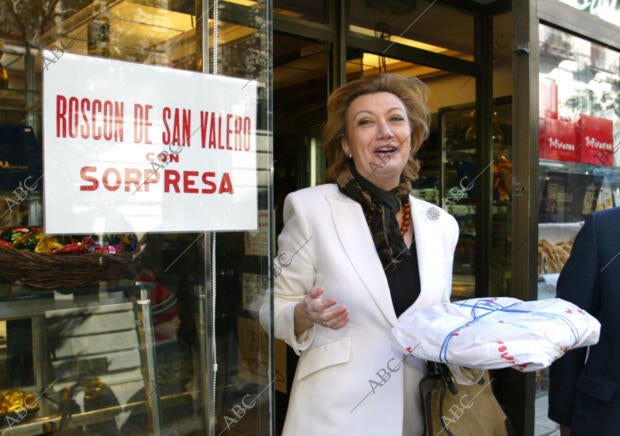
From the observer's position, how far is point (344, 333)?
5.81 feet

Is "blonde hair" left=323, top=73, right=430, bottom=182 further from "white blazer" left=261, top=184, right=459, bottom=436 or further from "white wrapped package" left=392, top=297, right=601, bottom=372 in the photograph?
"white wrapped package" left=392, top=297, right=601, bottom=372

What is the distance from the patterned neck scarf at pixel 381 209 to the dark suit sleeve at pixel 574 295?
0.60 m

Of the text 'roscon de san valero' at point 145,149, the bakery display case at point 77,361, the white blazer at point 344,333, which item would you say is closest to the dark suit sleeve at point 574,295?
the white blazer at point 344,333

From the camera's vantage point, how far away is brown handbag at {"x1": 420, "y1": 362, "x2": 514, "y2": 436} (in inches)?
66.6

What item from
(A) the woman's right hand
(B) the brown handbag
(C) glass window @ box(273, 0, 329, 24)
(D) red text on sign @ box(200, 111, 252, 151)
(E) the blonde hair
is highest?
(C) glass window @ box(273, 0, 329, 24)

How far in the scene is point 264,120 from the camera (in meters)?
1.70

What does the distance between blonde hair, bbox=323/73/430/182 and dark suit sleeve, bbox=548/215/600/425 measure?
0.61 metres

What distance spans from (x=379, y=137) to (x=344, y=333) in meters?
0.62

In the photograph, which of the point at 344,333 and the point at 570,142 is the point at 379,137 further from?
the point at 570,142

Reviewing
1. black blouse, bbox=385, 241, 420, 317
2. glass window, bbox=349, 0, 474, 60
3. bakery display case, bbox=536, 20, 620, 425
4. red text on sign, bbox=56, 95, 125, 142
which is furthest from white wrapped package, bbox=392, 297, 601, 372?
glass window, bbox=349, 0, 474, 60

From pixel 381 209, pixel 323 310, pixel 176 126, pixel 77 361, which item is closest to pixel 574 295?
pixel 381 209

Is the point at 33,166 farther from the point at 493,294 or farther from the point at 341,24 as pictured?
the point at 493,294

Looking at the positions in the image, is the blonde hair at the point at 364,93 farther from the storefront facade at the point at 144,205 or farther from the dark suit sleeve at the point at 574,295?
the dark suit sleeve at the point at 574,295

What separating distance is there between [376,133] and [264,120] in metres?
0.41
